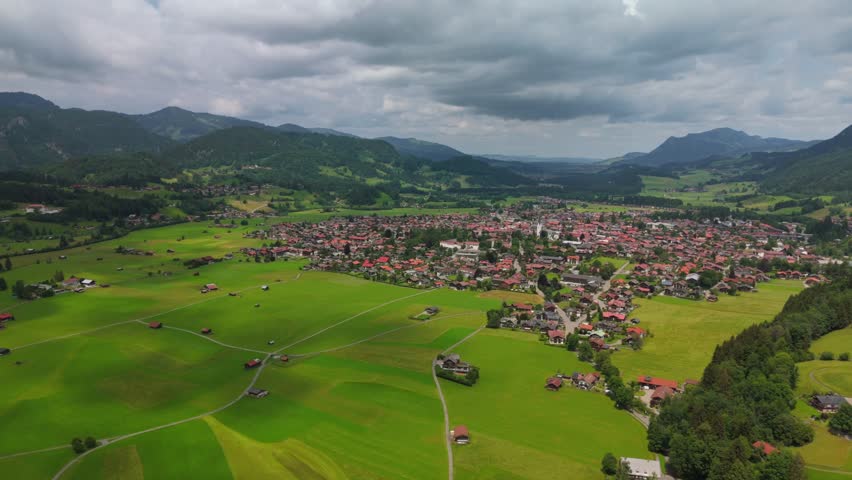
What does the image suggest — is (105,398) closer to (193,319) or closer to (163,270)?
(193,319)

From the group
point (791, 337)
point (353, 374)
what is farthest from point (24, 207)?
point (791, 337)

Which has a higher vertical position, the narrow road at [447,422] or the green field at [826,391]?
the green field at [826,391]

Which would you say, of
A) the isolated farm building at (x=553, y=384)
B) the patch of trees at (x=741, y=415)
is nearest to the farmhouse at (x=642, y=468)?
the patch of trees at (x=741, y=415)

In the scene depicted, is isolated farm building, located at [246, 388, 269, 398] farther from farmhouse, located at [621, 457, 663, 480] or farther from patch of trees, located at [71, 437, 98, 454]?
farmhouse, located at [621, 457, 663, 480]

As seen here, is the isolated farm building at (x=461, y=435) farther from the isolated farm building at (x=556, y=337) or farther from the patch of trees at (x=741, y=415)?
the isolated farm building at (x=556, y=337)

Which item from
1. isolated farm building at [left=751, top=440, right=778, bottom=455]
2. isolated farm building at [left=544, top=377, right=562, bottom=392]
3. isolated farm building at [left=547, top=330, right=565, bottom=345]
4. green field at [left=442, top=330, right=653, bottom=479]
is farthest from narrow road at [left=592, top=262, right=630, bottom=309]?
isolated farm building at [left=751, top=440, right=778, bottom=455]
